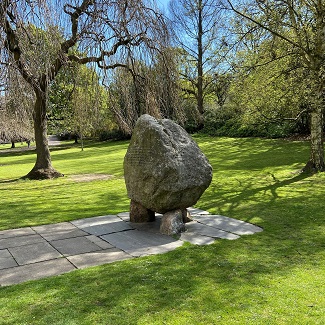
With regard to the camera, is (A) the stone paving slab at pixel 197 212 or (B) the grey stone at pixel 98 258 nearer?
(B) the grey stone at pixel 98 258

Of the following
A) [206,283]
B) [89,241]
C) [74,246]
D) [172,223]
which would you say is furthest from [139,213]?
[206,283]

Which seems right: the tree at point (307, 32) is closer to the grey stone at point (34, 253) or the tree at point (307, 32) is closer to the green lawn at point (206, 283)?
the green lawn at point (206, 283)

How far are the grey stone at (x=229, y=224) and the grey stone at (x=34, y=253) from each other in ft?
7.98

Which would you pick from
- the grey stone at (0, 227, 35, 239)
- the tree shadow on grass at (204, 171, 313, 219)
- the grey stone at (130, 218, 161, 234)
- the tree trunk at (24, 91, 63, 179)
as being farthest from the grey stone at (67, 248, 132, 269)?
the tree trunk at (24, 91, 63, 179)

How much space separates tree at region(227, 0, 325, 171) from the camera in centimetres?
859

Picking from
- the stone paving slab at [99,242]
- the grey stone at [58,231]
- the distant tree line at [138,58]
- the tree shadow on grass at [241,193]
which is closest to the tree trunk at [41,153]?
the distant tree line at [138,58]

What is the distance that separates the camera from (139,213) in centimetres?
579

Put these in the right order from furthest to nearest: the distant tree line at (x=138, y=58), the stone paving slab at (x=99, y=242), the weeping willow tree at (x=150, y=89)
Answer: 1. the weeping willow tree at (x=150, y=89)
2. the distant tree line at (x=138, y=58)
3. the stone paving slab at (x=99, y=242)

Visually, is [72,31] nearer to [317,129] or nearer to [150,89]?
[150,89]

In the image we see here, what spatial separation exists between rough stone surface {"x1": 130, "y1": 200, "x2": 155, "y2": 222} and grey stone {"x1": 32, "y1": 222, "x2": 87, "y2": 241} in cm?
88

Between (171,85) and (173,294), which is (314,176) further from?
(173,294)

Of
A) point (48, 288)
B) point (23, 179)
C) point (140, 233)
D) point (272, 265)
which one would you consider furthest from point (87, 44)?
point (23, 179)

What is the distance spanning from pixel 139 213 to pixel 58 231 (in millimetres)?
1274

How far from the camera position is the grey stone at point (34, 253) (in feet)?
13.8
